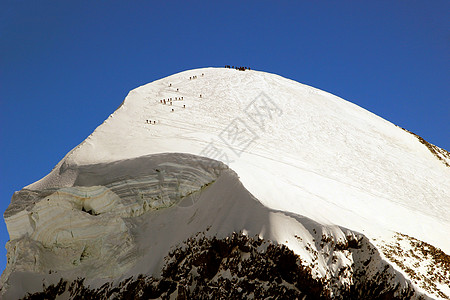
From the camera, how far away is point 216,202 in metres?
18.4

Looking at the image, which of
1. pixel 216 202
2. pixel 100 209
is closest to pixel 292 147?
pixel 216 202

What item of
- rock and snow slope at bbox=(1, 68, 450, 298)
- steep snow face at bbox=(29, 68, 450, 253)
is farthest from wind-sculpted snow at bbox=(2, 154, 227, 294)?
steep snow face at bbox=(29, 68, 450, 253)

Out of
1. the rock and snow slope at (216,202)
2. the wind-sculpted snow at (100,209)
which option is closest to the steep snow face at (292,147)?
the rock and snow slope at (216,202)

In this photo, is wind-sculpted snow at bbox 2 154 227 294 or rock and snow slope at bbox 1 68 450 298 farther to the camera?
wind-sculpted snow at bbox 2 154 227 294

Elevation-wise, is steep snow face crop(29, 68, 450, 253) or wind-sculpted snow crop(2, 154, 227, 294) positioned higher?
steep snow face crop(29, 68, 450, 253)

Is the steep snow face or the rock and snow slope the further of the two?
the steep snow face

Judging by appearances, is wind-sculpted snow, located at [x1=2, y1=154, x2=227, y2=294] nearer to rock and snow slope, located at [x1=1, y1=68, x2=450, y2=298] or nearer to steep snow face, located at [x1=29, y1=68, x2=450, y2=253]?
rock and snow slope, located at [x1=1, y1=68, x2=450, y2=298]

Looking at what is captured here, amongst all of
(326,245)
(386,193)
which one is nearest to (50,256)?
(326,245)

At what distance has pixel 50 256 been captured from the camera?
20266 mm

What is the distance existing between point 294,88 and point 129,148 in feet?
50.4

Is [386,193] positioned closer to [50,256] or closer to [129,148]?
[129,148]

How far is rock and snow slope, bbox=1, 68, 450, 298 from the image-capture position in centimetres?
1683

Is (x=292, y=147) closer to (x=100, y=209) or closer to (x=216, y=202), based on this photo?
(x=216, y=202)

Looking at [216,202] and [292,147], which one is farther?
[292,147]
